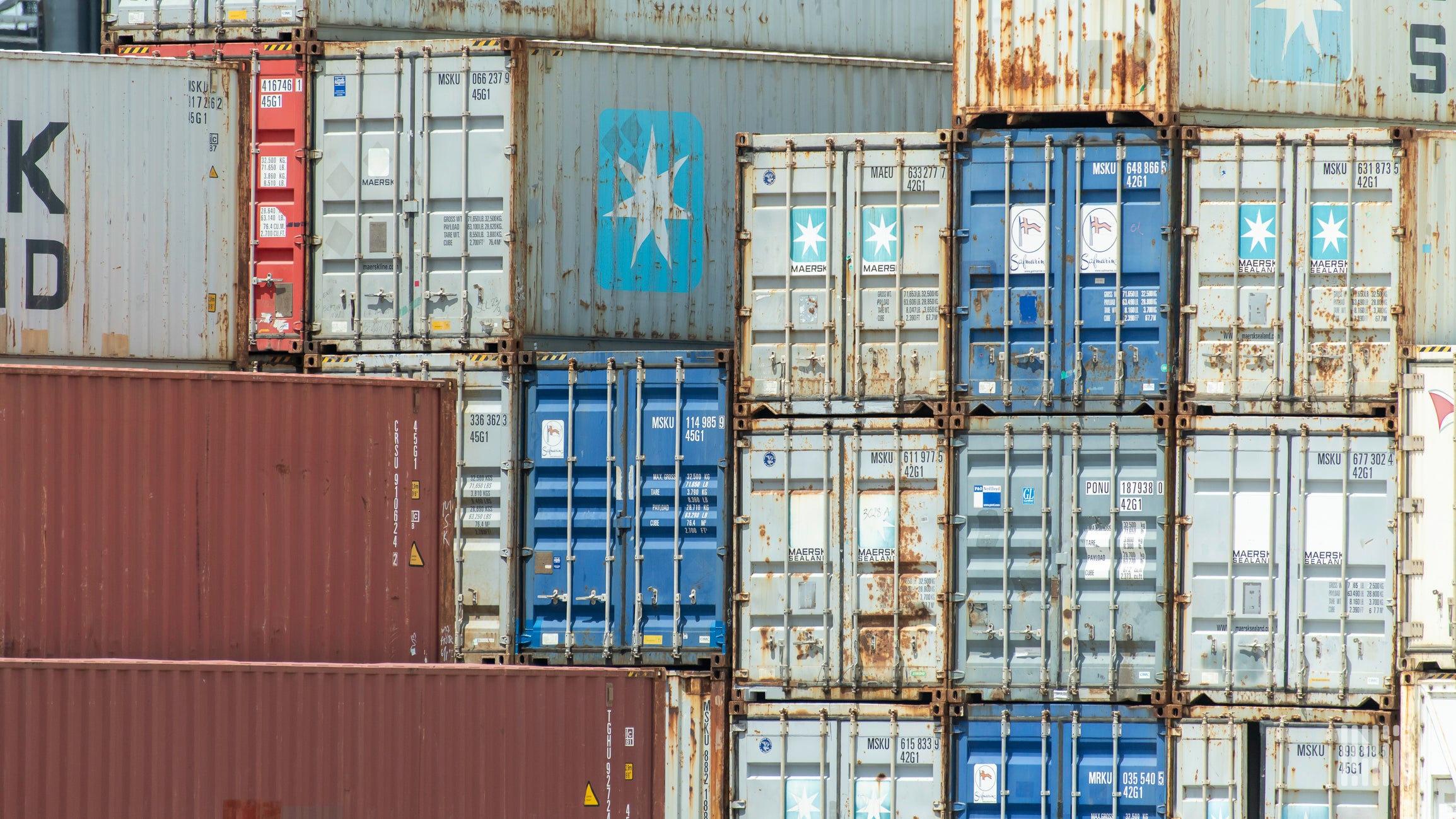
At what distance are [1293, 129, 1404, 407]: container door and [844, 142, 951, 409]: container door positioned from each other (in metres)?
3.42

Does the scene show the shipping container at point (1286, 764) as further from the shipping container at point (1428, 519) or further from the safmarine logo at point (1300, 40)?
the safmarine logo at point (1300, 40)

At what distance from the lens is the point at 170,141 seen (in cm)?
1302

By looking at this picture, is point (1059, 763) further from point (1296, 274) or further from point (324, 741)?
point (324, 741)

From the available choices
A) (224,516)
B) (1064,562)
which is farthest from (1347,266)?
(224,516)

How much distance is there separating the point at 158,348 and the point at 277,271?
58.2 inches

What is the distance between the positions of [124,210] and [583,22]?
537cm

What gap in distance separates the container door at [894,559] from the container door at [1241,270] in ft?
9.05

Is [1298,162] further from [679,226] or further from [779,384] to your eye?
[679,226]

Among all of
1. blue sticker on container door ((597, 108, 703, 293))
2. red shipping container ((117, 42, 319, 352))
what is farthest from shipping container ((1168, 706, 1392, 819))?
red shipping container ((117, 42, 319, 352))

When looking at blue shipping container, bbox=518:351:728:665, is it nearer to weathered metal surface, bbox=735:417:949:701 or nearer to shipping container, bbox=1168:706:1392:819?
weathered metal surface, bbox=735:417:949:701

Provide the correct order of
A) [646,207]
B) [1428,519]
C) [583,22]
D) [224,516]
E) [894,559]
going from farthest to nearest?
[583,22] → [646,207] → [224,516] → [894,559] → [1428,519]

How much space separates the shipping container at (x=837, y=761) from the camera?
11.8m

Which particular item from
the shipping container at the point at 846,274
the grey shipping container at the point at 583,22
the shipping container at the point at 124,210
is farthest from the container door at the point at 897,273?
the shipping container at the point at 124,210

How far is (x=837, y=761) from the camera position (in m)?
11.8
